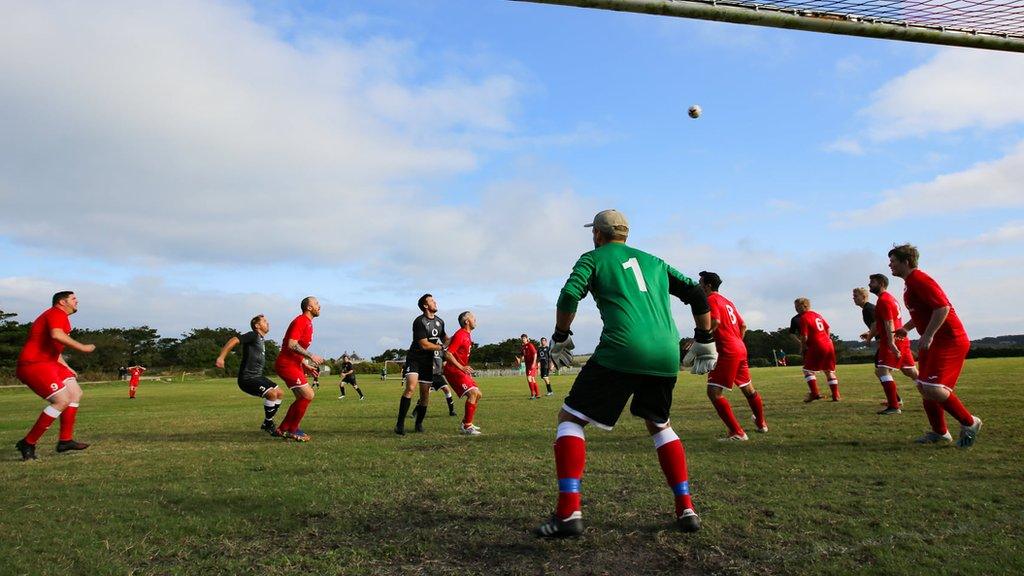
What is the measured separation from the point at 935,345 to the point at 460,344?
21.7ft

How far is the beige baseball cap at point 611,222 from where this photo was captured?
443 cm

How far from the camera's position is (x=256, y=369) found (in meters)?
10.3

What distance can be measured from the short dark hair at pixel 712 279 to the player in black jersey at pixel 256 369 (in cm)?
672

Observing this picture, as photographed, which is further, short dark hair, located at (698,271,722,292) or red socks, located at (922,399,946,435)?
short dark hair, located at (698,271,722,292)

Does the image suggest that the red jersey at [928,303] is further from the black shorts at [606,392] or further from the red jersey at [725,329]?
the black shorts at [606,392]

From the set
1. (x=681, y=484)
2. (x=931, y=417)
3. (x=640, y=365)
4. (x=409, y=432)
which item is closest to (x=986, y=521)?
(x=681, y=484)

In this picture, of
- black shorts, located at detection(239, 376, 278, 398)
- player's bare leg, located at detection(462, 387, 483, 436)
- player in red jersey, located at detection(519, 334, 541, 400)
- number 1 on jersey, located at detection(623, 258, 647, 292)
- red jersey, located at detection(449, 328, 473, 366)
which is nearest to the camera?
number 1 on jersey, located at detection(623, 258, 647, 292)

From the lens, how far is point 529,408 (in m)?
14.0

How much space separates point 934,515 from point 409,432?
7.18 metres

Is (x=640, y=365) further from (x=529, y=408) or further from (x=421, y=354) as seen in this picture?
(x=529, y=408)

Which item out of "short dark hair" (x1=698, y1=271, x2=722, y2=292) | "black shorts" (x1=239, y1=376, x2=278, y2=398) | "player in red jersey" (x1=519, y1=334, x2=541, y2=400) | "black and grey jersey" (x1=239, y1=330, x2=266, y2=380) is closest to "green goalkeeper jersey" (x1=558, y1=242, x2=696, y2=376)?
"short dark hair" (x1=698, y1=271, x2=722, y2=292)

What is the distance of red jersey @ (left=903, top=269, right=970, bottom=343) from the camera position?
6668 mm

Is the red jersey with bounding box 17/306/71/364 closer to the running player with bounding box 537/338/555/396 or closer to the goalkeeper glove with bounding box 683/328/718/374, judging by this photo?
the goalkeeper glove with bounding box 683/328/718/374

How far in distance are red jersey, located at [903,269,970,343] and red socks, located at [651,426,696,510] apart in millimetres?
4188
